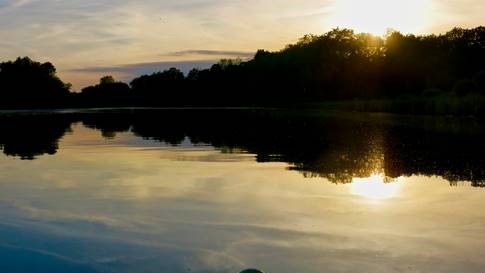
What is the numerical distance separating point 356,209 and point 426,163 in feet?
29.5

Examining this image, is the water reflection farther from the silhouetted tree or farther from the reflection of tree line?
the silhouetted tree

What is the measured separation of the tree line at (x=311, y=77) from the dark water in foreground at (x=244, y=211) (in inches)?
1793

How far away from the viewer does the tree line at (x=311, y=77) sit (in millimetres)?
102000

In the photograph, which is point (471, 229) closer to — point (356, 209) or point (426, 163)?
point (356, 209)

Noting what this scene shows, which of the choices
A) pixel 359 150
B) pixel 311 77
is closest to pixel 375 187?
pixel 359 150

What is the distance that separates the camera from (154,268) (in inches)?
348

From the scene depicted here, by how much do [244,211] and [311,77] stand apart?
359 feet

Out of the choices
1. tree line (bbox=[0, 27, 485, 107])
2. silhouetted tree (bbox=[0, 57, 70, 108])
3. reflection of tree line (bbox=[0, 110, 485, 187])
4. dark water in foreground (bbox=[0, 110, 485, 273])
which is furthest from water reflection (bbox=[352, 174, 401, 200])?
silhouetted tree (bbox=[0, 57, 70, 108])

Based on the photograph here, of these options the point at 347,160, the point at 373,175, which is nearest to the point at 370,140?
the point at 347,160

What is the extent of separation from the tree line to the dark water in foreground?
4555 cm

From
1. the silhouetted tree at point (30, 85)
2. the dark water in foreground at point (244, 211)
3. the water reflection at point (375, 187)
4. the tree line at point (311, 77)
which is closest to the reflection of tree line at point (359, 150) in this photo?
the dark water in foreground at point (244, 211)

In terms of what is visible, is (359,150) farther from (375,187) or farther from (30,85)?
(30,85)

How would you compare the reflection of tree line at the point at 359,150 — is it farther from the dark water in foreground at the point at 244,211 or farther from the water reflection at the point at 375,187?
the water reflection at the point at 375,187

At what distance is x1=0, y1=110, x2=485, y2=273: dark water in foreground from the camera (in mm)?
9305
